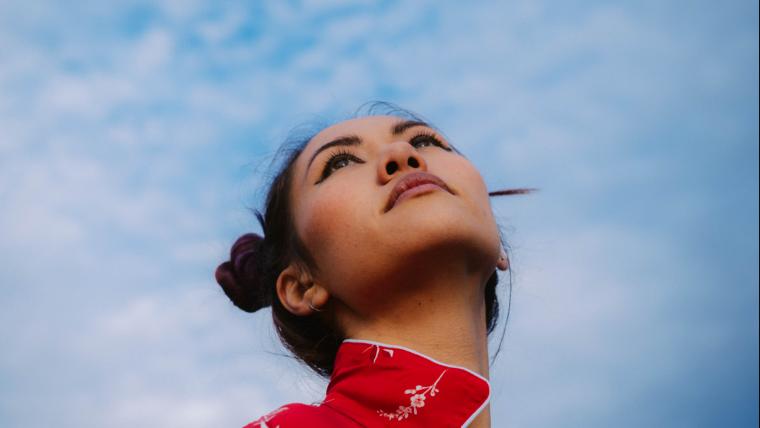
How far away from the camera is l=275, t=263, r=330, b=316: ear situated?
9.45 feet

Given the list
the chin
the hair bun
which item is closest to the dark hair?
the hair bun

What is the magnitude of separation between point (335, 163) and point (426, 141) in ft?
1.69

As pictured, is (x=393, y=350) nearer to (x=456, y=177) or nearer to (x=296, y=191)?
(x=456, y=177)

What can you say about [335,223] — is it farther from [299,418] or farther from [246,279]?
[246,279]

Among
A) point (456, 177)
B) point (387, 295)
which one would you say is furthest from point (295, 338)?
point (456, 177)

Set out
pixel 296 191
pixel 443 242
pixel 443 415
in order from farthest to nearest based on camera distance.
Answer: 1. pixel 296 191
2. pixel 443 242
3. pixel 443 415

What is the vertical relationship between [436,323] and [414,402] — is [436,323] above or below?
above

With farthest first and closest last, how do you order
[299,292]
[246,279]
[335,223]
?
[246,279] → [299,292] → [335,223]

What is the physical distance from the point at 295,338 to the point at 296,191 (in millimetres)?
707

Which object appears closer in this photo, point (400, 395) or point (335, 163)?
point (400, 395)

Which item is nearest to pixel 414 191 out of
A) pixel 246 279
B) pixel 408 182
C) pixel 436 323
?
pixel 408 182

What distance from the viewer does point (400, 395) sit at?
2332mm

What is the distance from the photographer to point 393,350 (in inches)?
98.0

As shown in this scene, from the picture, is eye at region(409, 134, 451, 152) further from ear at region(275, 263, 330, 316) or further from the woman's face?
ear at region(275, 263, 330, 316)
